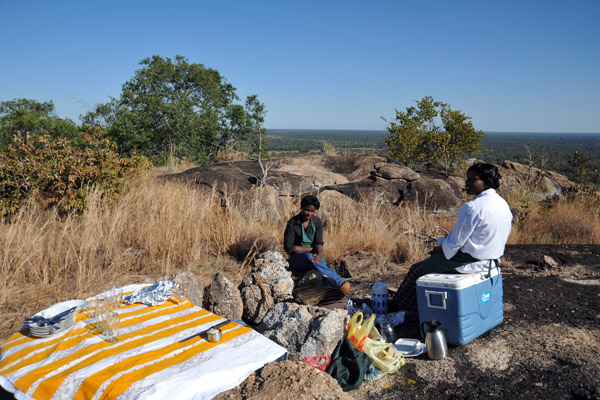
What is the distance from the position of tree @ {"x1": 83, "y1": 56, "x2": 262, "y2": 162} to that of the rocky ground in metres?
10.7

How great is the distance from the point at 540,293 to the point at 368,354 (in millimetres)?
2494

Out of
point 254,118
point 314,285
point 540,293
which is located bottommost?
point 540,293

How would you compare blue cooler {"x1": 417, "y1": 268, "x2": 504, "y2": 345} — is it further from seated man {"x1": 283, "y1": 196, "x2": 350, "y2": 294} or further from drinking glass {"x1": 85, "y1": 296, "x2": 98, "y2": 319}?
drinking glass {"x1": 85, "y1": 296, "x2": 98, "y2": 319}

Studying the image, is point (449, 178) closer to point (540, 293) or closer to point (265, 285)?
point (540, 293)

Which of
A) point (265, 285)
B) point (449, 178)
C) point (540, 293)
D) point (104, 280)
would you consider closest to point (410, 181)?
point (449, 178)

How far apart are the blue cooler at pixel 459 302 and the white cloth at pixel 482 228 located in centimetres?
19

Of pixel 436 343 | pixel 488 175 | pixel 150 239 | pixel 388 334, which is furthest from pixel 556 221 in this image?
pixel 150 239

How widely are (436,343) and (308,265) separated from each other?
82.6 inches

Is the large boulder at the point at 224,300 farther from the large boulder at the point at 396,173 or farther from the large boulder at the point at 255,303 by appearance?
the large boulder at the point at 396,173

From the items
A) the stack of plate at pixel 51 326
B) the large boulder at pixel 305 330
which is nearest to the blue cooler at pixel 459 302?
the large boulder at pixel 305 330

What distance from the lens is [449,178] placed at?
452 inches

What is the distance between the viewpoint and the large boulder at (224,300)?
422 cm

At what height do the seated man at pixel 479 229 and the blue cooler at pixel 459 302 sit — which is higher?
the seated man at pixel 479 229

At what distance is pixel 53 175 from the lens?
678 cm
